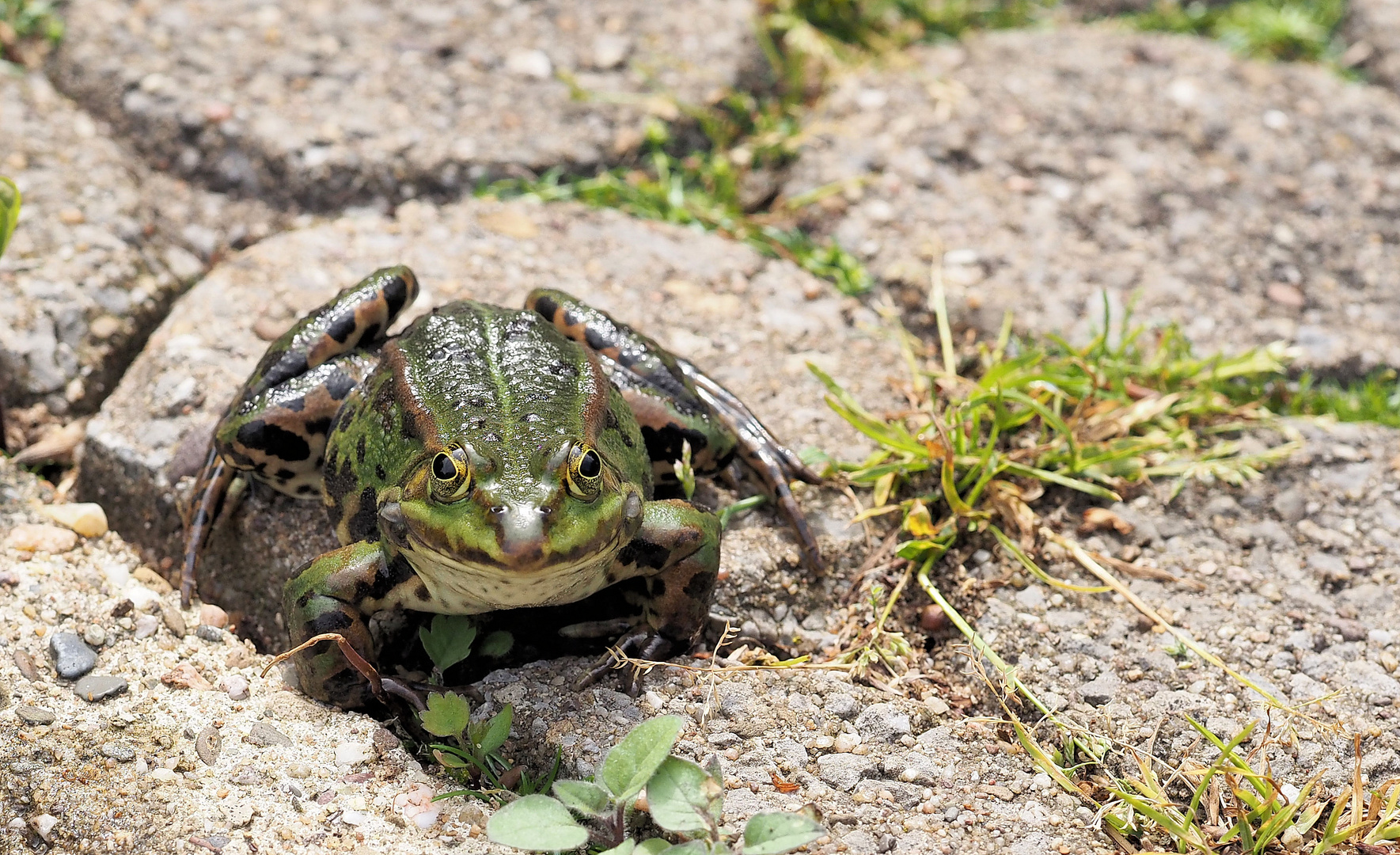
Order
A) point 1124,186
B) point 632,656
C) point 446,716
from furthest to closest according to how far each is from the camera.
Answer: point 1124,186, point 632,656, point 446,716

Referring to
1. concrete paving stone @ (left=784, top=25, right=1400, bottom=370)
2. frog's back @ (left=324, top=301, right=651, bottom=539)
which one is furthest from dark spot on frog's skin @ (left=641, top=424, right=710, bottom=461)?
concrete paving stone @ (left=784, top=25, right=1400, bottom=370)

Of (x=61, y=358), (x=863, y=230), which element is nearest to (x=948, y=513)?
(x=863, y=230)

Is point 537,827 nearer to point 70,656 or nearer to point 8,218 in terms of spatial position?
point 70,656

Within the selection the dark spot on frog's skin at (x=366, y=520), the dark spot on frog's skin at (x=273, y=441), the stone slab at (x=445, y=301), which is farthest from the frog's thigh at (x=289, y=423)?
the dark spot on frog's skin at (x=366, y=520)

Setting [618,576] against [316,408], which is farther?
[316,408]

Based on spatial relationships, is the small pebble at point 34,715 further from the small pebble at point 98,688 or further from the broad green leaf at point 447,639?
the broad green leaf at point 447,639

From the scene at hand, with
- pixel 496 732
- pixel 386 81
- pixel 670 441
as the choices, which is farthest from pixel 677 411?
pixel 386 81

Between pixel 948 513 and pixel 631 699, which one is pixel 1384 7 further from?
pixel 631 699

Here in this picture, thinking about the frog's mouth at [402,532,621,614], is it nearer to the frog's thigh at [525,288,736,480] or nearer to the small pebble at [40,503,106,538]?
the frog's thigh at [525,288,736,480]
